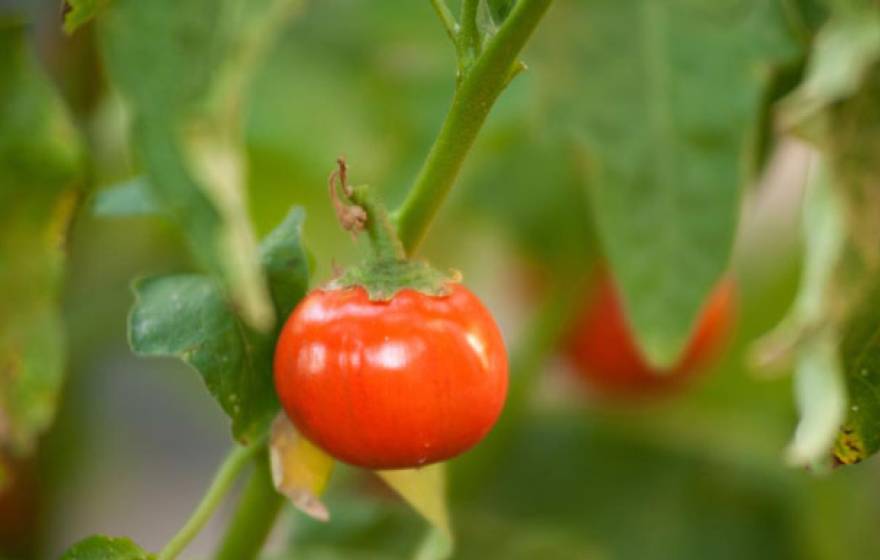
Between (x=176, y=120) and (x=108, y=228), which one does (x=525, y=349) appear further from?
(x=176, y=120)

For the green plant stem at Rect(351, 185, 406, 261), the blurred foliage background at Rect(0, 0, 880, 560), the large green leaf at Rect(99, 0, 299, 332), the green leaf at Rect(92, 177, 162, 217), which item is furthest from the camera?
the blurred foliage background at Rect(0, 0, 880, 560)

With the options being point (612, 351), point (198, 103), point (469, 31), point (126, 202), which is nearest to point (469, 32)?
point (469, 31)

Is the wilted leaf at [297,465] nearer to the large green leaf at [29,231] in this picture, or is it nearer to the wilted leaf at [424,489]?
the wilted leaf at [424,489]

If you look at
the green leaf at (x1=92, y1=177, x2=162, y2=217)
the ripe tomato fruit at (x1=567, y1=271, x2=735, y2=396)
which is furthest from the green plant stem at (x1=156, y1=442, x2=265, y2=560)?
the ripe tomato fruit at (x1=567, y1=271, x2=735, y2=396)

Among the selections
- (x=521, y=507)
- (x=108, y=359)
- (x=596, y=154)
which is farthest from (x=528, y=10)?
(x=108, y=359)

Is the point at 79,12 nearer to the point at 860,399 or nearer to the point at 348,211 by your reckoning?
the point at 348,211

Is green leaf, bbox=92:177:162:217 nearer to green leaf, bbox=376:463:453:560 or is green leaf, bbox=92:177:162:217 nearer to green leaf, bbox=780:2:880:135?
green leaf, bbox=376:463:453:560
